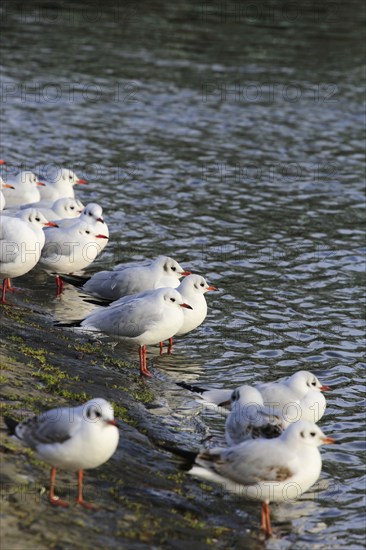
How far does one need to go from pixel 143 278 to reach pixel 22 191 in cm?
516

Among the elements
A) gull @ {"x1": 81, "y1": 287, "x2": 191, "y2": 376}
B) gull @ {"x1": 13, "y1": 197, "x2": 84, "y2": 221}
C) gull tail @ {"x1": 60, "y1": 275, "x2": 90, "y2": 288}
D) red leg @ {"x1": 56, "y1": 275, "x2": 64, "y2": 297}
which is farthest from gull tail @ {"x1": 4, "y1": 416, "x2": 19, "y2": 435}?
gull @ {"x1": 13, "y1": 197, "x2": 84, "y2": 221}

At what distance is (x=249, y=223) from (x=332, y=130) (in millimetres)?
7994

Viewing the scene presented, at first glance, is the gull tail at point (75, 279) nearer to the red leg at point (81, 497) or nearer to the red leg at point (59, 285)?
the red leg at point (59, 285)

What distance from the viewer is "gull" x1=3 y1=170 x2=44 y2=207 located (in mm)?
20125

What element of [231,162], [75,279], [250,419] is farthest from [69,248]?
[231,162]

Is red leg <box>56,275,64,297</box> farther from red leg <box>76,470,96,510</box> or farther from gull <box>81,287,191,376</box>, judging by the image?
red leg <box>76,470,96,510</box>

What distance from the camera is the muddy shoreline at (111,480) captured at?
9297mm

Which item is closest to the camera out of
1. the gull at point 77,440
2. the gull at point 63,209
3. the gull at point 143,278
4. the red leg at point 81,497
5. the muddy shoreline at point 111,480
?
the muddy shoreline at point 111,480

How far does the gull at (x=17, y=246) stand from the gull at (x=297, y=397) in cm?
487

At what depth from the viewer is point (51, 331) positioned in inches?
595

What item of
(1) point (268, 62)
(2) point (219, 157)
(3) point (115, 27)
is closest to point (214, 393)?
(2) point (219, 157)

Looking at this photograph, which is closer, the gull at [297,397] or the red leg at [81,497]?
the red leg at [81,497]

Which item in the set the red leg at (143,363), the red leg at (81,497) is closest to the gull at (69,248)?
the red leg at (143,363)

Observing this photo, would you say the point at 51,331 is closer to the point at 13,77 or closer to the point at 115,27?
the point at 13,77
